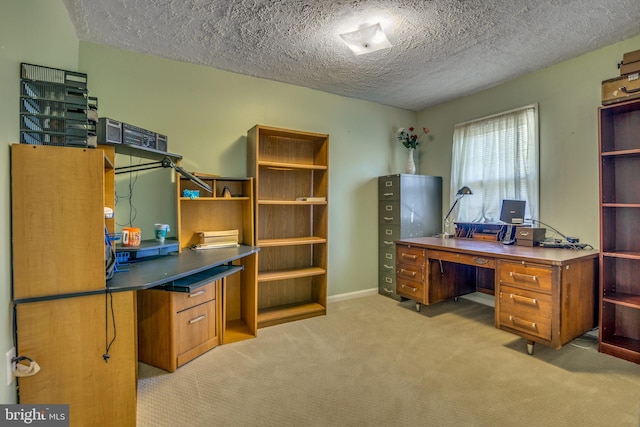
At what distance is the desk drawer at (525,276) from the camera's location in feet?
7.05

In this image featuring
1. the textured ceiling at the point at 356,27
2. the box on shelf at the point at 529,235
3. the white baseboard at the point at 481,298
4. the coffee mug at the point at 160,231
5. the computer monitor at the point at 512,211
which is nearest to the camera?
the textured ceiling at the point at 356,27

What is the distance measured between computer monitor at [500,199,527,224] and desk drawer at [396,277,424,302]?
1096 mm

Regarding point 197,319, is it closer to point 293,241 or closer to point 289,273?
point 289,273

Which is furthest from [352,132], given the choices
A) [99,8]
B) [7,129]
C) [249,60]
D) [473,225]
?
[7,129]

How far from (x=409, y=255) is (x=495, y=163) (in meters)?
1.42

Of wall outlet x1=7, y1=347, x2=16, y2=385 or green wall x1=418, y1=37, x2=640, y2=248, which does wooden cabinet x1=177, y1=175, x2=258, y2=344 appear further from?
green wall x1=418, y1=37, x2=640, y2=248

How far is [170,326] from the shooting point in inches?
82.5

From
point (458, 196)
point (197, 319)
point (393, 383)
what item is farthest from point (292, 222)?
point (458, 196)

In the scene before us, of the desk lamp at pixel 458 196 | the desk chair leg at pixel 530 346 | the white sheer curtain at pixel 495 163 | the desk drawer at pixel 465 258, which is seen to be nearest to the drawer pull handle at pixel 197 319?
the desk drawer at pixel 465 258

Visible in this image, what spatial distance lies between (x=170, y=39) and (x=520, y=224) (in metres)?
3.51

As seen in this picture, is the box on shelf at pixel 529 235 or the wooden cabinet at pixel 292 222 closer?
the box on shelf at pixel 529 235

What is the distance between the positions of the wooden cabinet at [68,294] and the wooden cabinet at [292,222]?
1.58 metres

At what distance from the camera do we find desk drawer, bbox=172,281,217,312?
84.0 inches

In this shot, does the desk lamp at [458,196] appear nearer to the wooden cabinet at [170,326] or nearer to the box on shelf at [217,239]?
the box on shelf at [217,239]
